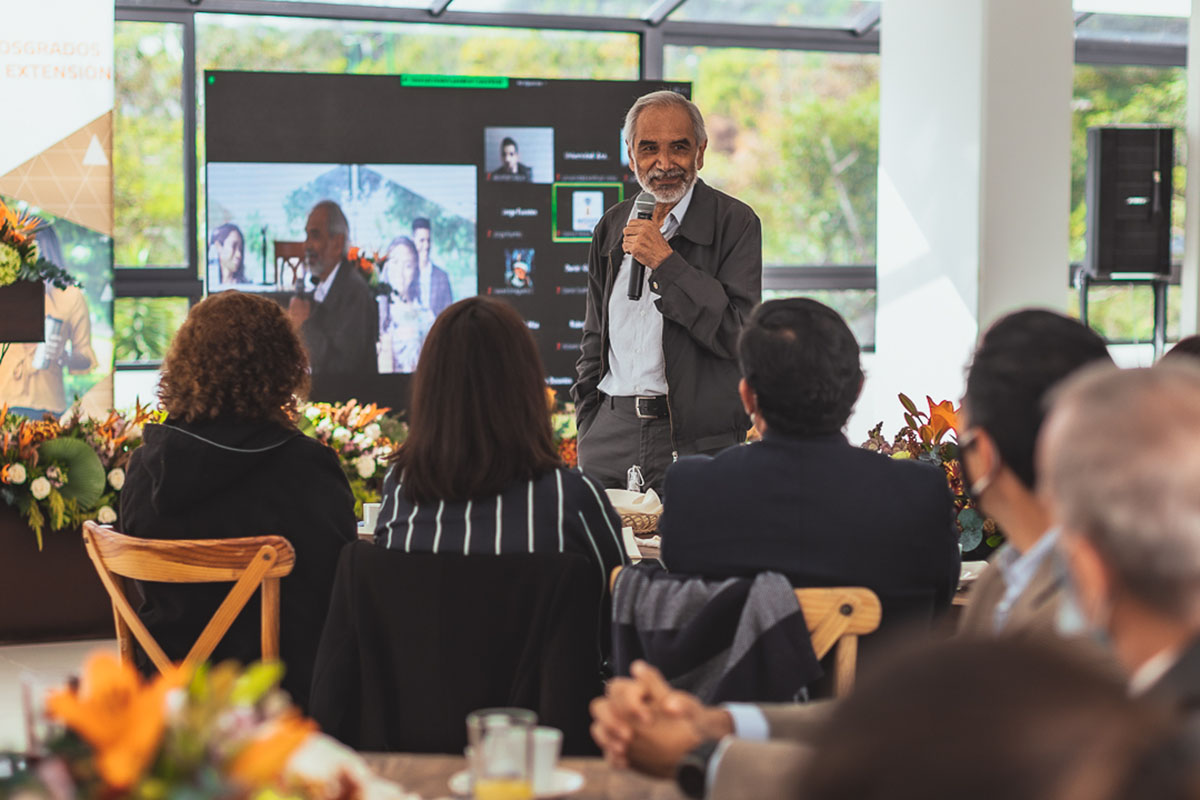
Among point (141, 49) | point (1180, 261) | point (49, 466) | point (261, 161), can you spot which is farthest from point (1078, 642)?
point (1180, 261)

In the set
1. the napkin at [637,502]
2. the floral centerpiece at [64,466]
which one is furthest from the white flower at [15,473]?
the napkin at [637,502]

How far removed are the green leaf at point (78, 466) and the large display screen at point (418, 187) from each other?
177 centimetres

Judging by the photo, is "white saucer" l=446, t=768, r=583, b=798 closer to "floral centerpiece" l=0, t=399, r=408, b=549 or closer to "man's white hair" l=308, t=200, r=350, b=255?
"floral centerpiece" l=0, t=399, r=408, b=549

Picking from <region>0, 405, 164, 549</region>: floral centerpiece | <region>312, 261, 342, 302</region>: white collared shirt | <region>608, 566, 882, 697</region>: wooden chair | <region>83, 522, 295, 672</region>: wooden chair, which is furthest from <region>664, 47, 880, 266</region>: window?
<region>608, 566, 882, 697</region>: wooden chair

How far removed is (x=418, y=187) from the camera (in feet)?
21.7

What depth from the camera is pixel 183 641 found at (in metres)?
2.74

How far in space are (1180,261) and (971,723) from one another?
8.90 metres

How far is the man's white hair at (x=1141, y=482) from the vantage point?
96 centimetres

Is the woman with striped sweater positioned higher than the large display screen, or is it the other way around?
the large display screen

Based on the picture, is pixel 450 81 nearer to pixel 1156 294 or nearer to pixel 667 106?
pixel 667 106

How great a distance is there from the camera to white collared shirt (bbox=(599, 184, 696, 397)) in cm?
361

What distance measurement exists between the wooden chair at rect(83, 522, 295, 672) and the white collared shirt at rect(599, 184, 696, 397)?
52.9 inches

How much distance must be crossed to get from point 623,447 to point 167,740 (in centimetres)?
275

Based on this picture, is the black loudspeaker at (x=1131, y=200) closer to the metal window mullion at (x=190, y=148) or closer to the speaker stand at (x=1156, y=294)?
the speaker stand at (x=1156, y=294)
